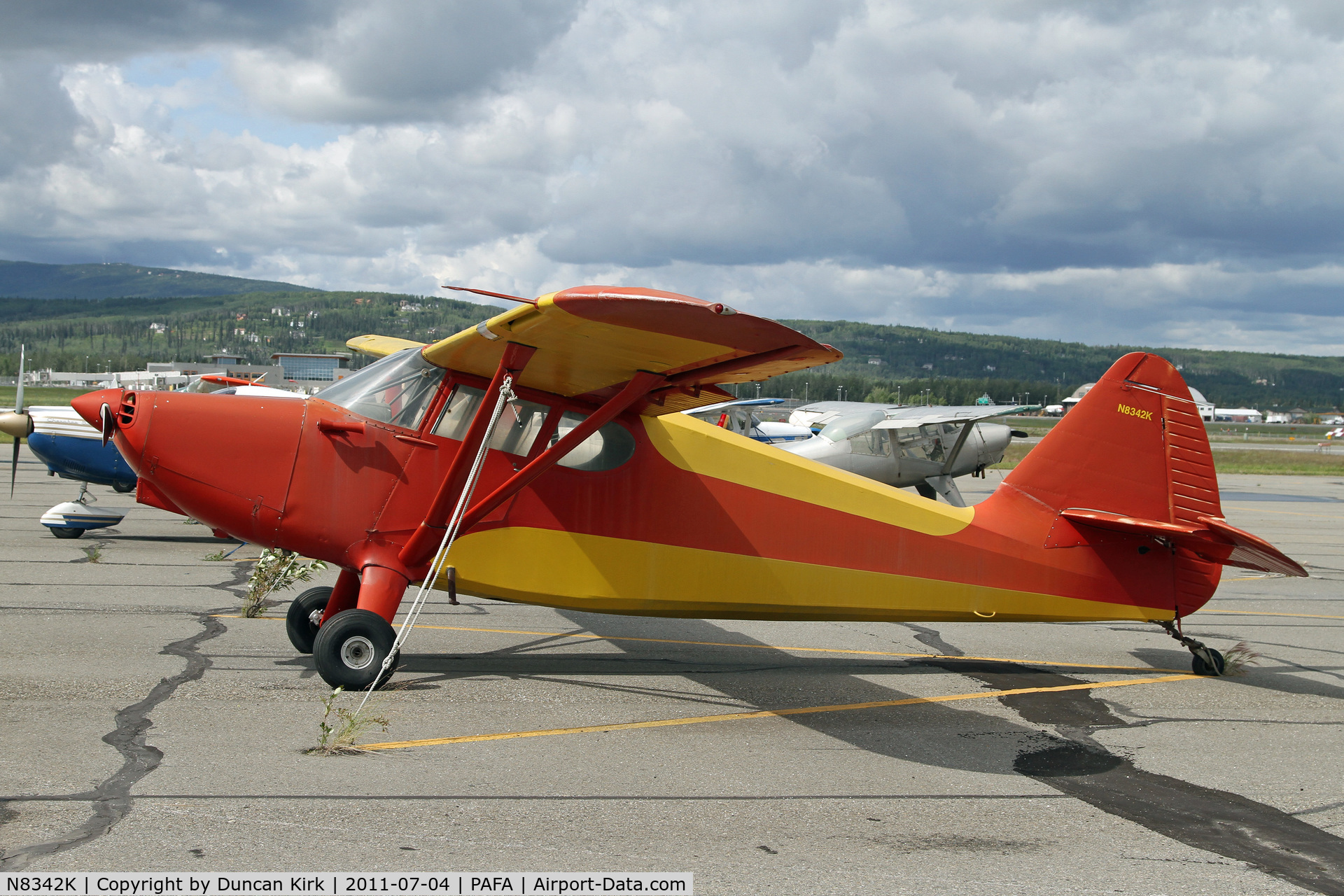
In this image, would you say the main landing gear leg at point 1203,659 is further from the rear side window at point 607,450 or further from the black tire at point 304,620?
the black tire at point 304,620

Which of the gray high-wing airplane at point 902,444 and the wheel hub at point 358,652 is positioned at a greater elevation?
the gray high-wing airplane at point 902,444

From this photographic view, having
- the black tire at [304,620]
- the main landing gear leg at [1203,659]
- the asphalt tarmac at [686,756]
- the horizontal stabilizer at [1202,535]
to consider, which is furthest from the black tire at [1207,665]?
the black tire at [304,620]

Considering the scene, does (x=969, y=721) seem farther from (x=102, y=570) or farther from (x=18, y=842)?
(x=102, y=570)

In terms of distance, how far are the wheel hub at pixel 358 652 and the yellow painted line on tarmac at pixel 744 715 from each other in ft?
3.42

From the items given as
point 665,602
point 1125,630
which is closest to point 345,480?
point 665,602

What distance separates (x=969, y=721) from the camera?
658 centimetres

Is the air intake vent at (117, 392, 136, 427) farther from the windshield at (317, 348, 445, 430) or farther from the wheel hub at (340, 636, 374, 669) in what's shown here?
the wheel hub at (340, 636, 374, 669)

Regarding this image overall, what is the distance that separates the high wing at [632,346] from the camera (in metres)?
5.02

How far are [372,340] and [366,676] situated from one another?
492 centimetres

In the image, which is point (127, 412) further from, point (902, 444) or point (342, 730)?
point (902, 444)

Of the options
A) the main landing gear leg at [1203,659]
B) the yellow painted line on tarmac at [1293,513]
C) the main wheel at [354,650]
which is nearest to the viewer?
the main wheel at [354,650]

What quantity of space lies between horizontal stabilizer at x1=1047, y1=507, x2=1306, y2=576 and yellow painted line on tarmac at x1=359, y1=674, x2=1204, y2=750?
1139 mm

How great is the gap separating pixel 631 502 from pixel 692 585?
777mm

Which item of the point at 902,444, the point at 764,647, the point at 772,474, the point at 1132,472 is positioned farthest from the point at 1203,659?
the point at 902,444
